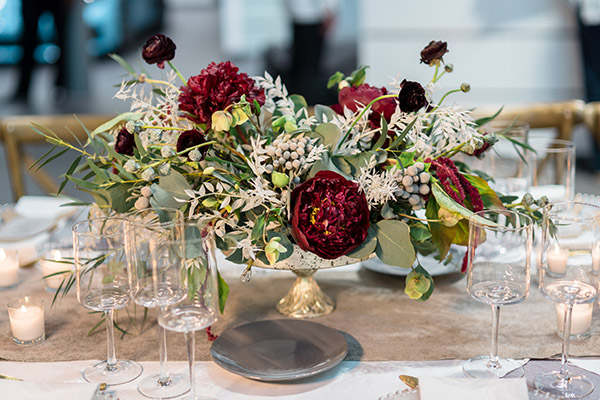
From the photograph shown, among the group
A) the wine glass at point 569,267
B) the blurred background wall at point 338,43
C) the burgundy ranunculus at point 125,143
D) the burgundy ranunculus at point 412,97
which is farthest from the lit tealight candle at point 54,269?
the blurred background wall at point 338,43

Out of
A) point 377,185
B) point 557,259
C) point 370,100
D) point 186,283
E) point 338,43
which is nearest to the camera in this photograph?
point 186,283

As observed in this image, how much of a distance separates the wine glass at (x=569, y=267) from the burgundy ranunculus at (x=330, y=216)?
27 cm

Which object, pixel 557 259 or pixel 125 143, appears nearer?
pixel 557 259

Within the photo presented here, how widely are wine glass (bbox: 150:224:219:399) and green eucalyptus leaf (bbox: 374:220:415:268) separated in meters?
0.33

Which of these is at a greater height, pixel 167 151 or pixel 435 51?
pixel 435 51

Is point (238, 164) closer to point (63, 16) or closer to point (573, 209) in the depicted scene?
point (573, 209)

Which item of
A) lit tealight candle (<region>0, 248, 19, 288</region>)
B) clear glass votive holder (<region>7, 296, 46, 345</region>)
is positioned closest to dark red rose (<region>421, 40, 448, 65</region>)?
clear glass votive holder (<region>7, 296, 46, 345</region>)

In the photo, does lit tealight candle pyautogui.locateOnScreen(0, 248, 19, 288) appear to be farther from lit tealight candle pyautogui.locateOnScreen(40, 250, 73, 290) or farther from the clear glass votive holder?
the clear glass votive holder

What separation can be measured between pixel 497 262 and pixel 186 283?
439 millimetres

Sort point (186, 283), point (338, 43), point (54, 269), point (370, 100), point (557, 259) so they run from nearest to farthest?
point (186, 283) < point (557, 259) < point (370, 100) < point (54, 269) < point (338, 43)

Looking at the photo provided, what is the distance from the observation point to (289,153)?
1112 millimetres

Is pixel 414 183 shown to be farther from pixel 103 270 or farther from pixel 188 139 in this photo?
pixel 103 270

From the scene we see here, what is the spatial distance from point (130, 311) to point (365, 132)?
0.55m

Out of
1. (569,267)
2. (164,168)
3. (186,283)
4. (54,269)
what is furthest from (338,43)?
(186,283)
